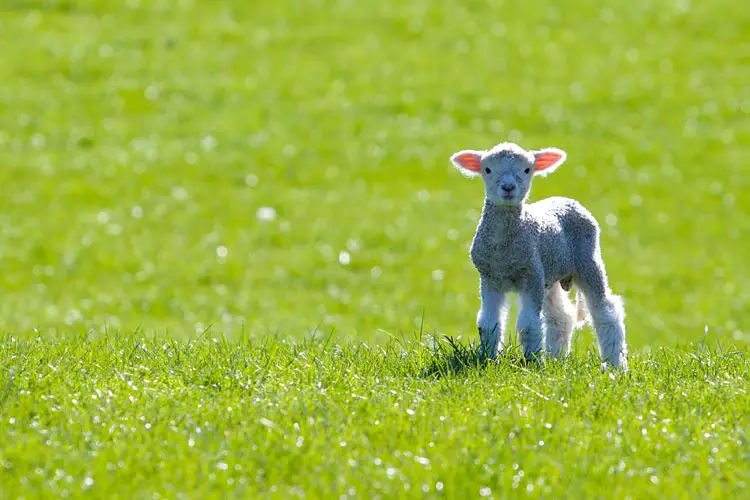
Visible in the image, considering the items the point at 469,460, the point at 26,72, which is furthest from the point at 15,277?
the point at 469,460

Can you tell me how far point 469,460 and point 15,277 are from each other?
53.4ft

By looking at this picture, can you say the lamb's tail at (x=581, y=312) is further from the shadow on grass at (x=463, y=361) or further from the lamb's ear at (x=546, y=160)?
the lamb's ear at (x=546, y=160)

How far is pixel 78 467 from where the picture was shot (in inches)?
241

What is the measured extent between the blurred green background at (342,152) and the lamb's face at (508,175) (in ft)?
29.3

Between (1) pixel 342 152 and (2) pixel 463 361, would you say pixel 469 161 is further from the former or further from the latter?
(1) pixel 342 152

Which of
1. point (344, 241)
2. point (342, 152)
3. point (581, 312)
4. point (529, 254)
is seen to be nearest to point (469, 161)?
point (529, 254)

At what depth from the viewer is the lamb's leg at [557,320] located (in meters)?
8.40

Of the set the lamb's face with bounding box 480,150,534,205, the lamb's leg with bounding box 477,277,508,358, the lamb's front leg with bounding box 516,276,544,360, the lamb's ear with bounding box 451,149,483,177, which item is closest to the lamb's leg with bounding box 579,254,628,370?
the lamb's front leg with bounding box 516,276,544,360

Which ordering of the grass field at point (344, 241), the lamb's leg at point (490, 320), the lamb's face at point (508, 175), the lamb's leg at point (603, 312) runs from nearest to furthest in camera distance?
the grass field at point (344, 241) < the lamb's face at point (508, 175) < the lamb's leg at point (490, 320) < the lamb's leg at point (603, 312)

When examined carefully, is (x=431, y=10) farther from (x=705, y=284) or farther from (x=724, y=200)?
(x=705, y=284)

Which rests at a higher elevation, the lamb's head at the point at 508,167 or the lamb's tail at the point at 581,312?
the lamb's head at the point at 508,167

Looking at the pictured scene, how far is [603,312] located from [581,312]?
2.01 feet

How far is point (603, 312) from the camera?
8094mm

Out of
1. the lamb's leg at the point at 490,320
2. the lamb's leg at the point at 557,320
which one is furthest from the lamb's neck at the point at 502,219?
the lamb's leg at the point at 557,320
